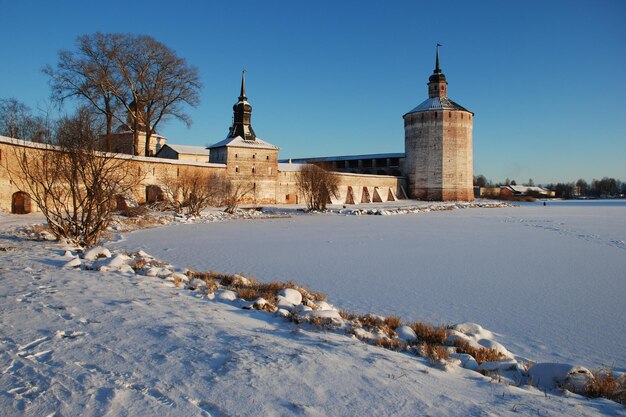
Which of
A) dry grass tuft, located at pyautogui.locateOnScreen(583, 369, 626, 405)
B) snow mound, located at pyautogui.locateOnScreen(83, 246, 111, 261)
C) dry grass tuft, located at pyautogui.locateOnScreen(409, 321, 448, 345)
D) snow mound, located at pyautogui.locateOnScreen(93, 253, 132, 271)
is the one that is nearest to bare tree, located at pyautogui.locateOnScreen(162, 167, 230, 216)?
snow mound, located at pyautogui.locateOnScreen(83, 246, 111, 261)

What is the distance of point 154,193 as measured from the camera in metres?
22.9

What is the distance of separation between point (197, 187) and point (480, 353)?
19.9m

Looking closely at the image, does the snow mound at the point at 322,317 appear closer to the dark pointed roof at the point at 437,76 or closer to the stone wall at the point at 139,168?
the stone wall at the point at 139,168

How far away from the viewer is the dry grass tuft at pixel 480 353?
3.19m

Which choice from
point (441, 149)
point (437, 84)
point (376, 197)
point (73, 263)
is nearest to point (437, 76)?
point (437, 84)

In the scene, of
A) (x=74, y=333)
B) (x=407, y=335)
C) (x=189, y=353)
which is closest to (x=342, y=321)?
(x=407, y=335)

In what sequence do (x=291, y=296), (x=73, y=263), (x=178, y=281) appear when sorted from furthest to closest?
(x=73, y=263), (x=178, y=281), (x=291, y=296)

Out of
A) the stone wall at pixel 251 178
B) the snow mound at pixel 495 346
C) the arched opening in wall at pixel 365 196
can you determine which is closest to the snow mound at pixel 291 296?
the snow mound at pixel 495 346

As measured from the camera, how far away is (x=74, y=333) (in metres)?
3.04

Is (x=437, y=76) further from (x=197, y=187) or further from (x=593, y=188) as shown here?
(x=593, y=188)

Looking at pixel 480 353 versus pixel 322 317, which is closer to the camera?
pixel 480 353

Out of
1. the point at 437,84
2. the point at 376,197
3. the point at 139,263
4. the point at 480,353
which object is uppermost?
the point at 437,84

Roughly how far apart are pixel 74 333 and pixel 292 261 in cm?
493

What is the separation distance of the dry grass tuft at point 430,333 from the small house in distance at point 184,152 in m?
30.4
